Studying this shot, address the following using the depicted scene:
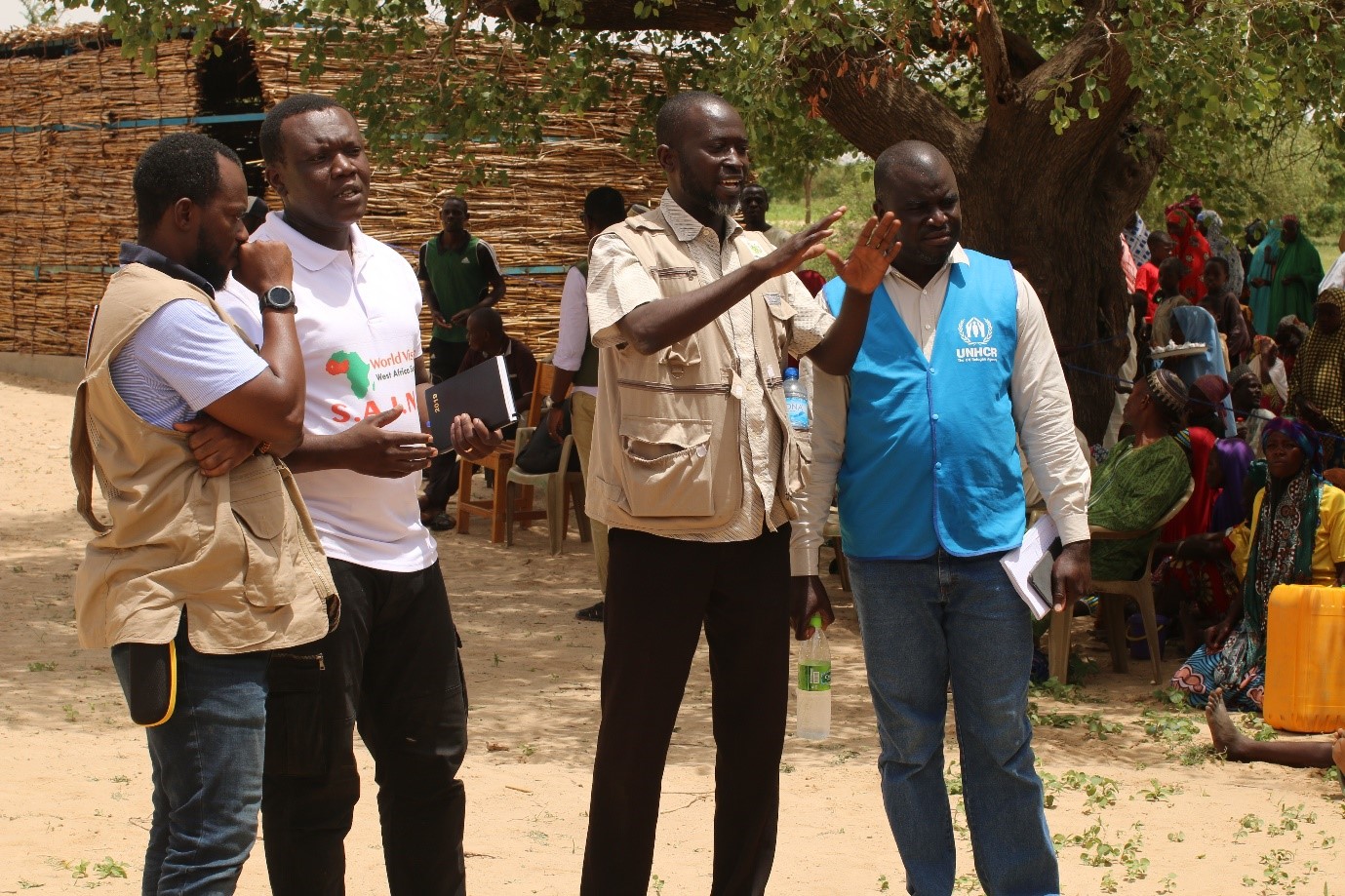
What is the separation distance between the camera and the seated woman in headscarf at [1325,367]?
7.93 meters

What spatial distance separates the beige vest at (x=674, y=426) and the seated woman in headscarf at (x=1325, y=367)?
5258 mm

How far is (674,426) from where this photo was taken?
3.29 m

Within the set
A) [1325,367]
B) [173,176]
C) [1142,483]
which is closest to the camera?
[173,176]

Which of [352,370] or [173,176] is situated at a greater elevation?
[173,176]

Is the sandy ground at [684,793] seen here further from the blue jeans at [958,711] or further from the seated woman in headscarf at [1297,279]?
the seated woman in headscarf at [1297,279]

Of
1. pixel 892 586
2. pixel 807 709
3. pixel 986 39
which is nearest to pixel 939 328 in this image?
pixel 892 586

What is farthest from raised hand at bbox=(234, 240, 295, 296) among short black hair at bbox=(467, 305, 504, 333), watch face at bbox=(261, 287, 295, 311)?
short black hair at bbox=(467, 305, 504, 333)

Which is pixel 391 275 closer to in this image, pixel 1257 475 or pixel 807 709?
pixel 807 709

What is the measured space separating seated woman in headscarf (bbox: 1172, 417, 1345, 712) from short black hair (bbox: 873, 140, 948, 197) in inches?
126

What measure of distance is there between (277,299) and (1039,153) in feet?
18.3

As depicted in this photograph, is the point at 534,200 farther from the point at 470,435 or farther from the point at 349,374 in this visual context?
the point at 349,374

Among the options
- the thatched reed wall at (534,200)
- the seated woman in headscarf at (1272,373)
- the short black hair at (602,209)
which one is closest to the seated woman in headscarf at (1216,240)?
the seated woman in headscarf at (1272,373)

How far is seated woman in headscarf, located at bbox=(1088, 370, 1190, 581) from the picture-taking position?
21.2 feet

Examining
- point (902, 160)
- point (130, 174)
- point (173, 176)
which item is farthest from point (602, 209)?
point (130, 174)
